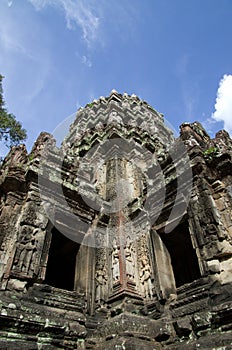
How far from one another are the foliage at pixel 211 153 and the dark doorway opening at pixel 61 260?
16.9ft

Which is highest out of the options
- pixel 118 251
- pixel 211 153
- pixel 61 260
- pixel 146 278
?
pixel 211 153

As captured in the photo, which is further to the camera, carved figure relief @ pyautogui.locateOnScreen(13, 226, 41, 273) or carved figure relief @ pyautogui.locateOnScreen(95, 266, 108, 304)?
carved figure relief @ pyautogui.locateOnScreen(95, 266, 108, 304)

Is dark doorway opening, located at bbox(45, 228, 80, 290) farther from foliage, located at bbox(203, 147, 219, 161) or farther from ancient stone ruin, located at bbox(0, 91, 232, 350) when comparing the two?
foliage, located at bbox(203, 147, 219, 161)

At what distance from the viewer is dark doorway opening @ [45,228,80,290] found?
9.15 m

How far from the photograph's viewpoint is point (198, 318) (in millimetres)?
5227

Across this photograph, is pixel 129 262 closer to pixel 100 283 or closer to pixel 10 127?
pixel 100 283

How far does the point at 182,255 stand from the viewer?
9.91 meters

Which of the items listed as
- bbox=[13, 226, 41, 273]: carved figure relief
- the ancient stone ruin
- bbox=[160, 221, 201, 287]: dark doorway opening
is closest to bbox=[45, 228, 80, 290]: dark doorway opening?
the ancient stone ruin

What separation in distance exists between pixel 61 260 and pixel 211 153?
6980 mm

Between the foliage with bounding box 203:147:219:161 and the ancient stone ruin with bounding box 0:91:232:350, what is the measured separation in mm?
36

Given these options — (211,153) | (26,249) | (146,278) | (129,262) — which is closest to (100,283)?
(129,262)

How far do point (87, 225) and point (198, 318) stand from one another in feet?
15.3

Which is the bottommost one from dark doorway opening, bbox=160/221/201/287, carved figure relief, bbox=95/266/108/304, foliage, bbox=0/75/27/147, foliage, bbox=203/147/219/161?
carved figure relief, bbox=95/266/108/304

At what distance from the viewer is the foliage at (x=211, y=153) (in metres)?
7.76
